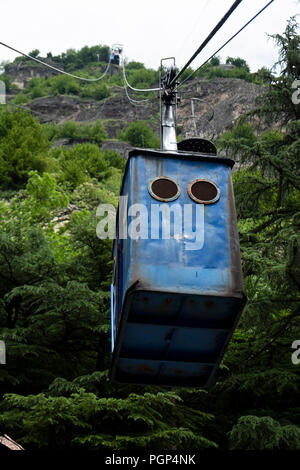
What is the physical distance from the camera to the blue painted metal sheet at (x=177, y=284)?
4363mm

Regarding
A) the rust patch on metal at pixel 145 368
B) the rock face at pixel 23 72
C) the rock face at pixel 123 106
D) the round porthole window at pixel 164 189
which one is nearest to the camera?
the round porthole window at pixel 164 189

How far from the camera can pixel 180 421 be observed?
29.7 feet

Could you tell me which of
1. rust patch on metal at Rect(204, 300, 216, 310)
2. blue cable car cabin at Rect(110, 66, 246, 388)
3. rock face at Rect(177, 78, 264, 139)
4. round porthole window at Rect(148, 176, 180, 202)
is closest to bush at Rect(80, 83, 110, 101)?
rock face at Rect(177, 78, 264, 139)

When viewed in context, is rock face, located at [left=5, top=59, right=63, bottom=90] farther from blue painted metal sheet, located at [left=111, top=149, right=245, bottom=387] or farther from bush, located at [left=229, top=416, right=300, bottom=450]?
blue painted metal sheet, located at [left=111, top=149, right=245, bottom=387]

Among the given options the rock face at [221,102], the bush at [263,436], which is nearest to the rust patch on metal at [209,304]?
the bush at [263,436]

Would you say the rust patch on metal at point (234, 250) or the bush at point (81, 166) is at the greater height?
the bush at point (81, 166)

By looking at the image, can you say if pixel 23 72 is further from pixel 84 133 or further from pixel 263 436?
pixel 263 436

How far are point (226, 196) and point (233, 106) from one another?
49.1 meters

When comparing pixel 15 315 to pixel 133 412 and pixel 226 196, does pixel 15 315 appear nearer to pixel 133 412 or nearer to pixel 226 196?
pixel 133 412

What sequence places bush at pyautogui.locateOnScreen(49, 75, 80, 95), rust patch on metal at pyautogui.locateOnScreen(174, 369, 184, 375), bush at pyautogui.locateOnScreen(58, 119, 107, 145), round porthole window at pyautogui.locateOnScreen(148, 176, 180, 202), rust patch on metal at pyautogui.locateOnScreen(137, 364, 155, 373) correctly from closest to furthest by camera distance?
1. round porthole window at pyautogui.locateOnScreen(148, 176, 180, 202)
2. rust patch on metal at pyautogui.locateOnScreen(137, 364, 155, 373)
3. rust patch on metal at pyautogui.locateOnScreen(174, 369, 184, 375)
4. bush at pyautogui.locateOnScreen(58, 119, 107, 145)
5. bush at pyautogui.locateOnScreen(49, 75, 80, 95)

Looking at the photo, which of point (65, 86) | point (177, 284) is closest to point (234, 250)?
point (177, 284)

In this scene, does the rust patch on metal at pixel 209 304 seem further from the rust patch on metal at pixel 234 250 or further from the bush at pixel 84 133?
the bush at pixel 84 133

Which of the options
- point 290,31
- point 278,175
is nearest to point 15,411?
point 278,175

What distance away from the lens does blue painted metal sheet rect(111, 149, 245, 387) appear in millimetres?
4363
